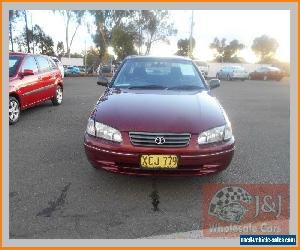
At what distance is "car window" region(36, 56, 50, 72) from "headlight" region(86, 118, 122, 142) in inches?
213

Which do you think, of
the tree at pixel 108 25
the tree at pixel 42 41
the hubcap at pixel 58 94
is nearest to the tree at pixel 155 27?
the tree at pixel 108 25

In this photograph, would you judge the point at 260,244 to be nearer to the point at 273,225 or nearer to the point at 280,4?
the point at 273,225

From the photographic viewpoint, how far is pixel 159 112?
13.5ft

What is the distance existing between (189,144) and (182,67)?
233cm

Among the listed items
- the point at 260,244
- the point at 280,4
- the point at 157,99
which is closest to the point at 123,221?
the point at 260,244

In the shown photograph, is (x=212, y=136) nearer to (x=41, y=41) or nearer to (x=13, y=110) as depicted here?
(x=13, y=110)

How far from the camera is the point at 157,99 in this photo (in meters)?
4.55

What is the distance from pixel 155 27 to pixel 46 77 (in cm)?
3665

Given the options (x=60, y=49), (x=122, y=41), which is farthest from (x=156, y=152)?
(x=60, y=49)

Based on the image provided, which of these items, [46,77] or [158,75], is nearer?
[158,75]

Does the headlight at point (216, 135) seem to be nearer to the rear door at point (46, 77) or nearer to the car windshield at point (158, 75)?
the car windshield at point (158, 75)

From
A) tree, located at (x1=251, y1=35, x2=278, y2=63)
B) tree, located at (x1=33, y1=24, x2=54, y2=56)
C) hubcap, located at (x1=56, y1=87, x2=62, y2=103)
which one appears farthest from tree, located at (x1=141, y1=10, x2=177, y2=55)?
hubcap, located at (x1=56, y1=87, x2=62, y2=103)

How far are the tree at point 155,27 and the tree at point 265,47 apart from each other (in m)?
19.3

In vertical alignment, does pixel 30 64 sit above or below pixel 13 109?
above
